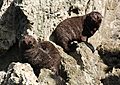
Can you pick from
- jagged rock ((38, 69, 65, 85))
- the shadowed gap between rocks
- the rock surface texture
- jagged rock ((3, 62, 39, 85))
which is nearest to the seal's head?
the rock surface texture

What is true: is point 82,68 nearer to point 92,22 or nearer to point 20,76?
point 20,76

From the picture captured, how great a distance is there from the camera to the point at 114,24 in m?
15.8

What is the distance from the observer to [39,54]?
540 inches

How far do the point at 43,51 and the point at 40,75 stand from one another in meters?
1.24

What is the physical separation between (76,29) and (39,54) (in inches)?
76.6

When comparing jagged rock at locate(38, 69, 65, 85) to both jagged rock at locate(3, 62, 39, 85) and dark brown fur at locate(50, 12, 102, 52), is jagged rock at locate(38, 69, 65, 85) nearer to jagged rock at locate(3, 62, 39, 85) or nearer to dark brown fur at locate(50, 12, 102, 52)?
jagged rock at locate(3, 62, 39, 85)

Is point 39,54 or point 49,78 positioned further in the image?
point 39,54

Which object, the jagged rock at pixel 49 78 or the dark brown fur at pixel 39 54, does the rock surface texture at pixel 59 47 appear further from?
the dark brown fur at pixel 39 54

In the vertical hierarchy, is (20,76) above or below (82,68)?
above

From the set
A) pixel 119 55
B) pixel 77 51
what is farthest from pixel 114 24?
pixel 77 51

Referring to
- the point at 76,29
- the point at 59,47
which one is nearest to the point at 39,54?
the point at 59,47

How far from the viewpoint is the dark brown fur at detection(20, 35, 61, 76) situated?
13.6 m

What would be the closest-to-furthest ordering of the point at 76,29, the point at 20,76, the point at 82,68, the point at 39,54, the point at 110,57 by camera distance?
the point at 20,76 < the point at 82,68 < the point at 39,54 < the point at 110,57 < the point at 76,29

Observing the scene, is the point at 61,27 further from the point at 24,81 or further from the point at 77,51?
the point at 24,81
